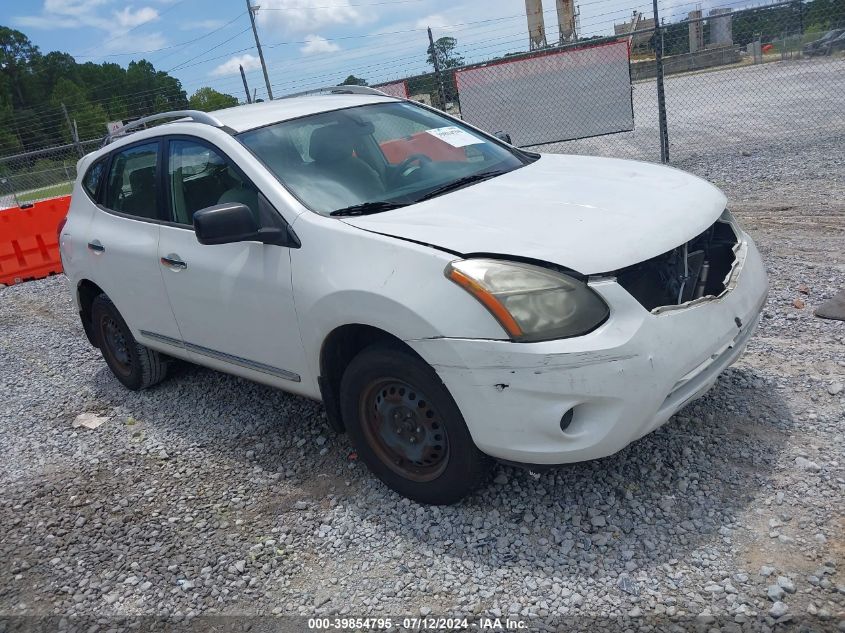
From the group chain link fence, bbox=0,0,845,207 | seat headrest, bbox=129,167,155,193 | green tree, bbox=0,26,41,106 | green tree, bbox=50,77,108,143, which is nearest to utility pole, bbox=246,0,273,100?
chain link fence, bbox=0,0,845,207

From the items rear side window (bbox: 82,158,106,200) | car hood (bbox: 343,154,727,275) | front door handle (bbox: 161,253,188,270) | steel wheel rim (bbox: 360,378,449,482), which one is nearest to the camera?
car hood (bbox: 343,154,727,275)

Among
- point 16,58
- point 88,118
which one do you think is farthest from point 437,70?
point 16,58

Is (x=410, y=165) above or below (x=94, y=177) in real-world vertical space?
below

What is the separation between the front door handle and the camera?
13.5 ft

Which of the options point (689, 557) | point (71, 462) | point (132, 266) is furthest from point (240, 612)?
point (132, 266)

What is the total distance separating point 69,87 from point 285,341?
66486 millimetres

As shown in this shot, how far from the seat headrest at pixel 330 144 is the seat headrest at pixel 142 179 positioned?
115cm

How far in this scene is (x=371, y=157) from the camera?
4039mm

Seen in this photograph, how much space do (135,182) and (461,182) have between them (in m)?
2.19

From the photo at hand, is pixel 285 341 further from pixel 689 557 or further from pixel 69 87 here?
pixel 69 87

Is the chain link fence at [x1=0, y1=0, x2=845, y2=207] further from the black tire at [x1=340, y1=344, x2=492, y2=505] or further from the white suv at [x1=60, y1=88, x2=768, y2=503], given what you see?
the black tire at [x1=340, y1=344, x2=492, y2=505]

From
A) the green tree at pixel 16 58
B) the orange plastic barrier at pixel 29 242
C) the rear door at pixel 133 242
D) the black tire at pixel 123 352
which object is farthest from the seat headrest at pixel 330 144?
the green tree at pixel 16 58

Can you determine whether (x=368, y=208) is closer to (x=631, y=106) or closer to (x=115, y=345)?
(x=115, y=345)

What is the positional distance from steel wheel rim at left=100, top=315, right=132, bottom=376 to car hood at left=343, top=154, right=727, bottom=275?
2.73 m
